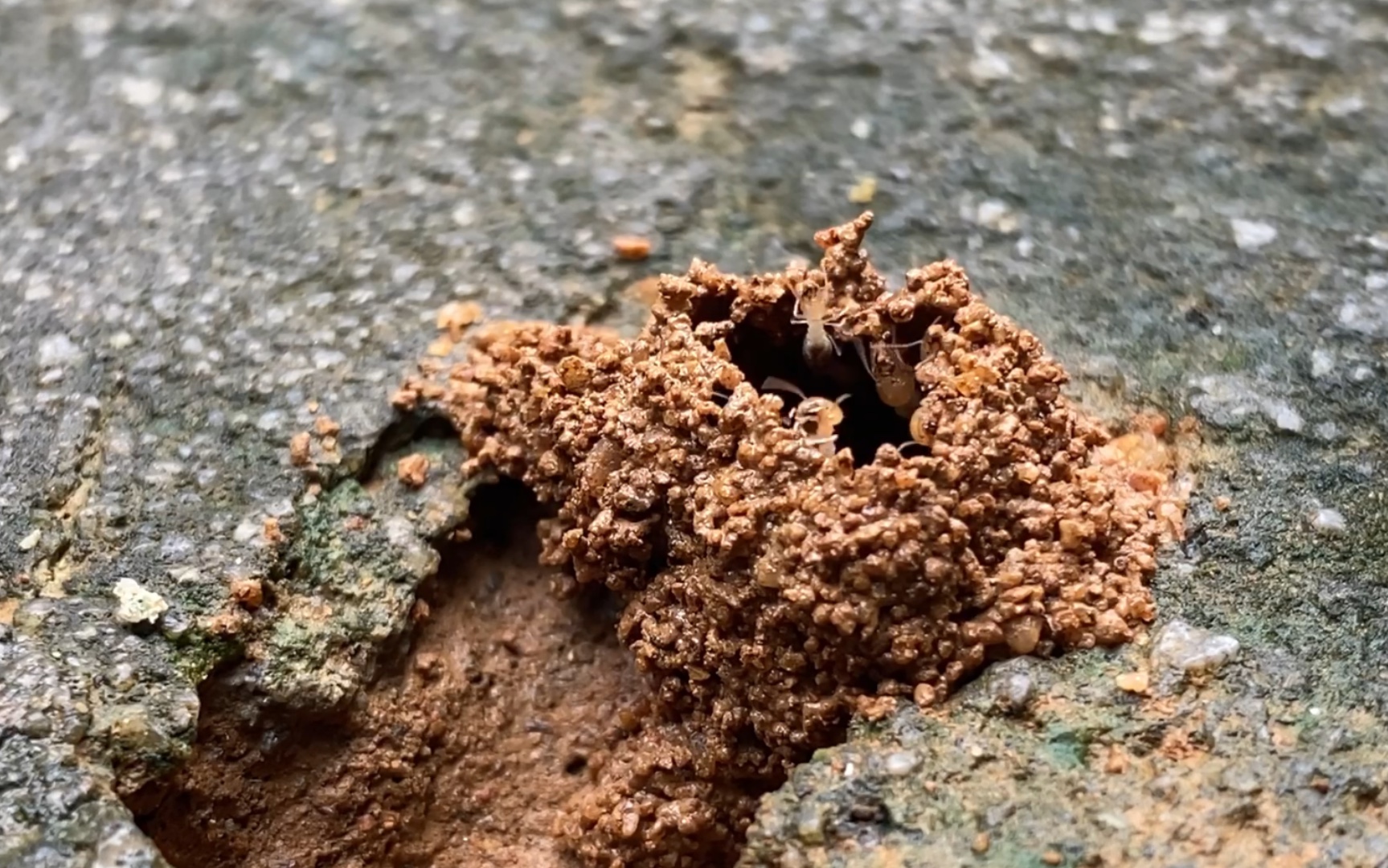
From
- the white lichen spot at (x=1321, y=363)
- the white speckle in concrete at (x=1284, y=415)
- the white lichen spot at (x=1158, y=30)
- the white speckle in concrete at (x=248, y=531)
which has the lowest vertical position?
the white speckle in concrete at (x=248, y=531)

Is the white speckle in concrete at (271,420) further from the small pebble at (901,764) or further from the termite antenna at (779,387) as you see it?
the small pebble at (901,764)

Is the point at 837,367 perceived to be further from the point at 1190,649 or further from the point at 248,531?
the point at 248,531

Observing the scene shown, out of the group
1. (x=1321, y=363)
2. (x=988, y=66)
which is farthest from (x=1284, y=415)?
(x=988, y=66)

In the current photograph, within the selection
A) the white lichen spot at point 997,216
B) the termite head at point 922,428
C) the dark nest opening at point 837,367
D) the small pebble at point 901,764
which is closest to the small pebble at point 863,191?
the white lichen spot at point 997,216

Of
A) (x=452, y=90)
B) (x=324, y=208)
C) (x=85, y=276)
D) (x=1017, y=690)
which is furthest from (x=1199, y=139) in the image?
(x=85, y=276)

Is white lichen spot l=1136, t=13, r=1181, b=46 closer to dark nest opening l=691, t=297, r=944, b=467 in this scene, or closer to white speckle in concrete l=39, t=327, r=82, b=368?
dark nest opening l=691, t=297, r=944, b=467

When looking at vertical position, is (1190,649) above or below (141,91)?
below
